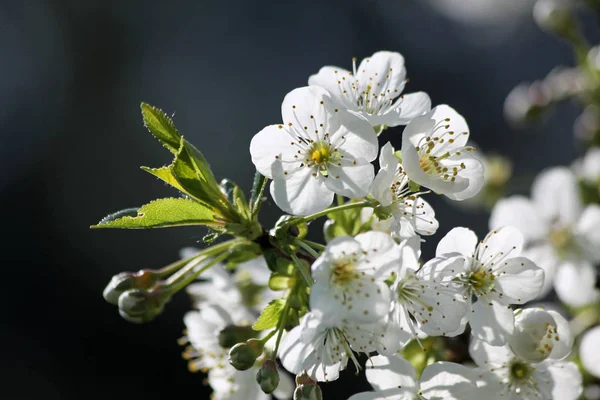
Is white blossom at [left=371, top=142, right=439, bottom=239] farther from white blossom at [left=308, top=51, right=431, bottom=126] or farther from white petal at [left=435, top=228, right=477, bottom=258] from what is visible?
white blossom at [left=308, top=51, right=431, bottom=126]

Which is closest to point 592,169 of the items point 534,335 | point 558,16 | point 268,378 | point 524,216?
point 524,216

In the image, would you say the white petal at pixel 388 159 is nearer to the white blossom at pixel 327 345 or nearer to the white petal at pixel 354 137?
the white petal at pixel 354 137

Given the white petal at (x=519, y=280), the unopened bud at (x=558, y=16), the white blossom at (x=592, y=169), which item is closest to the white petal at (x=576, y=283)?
the white blossom at (x=592, y=169)

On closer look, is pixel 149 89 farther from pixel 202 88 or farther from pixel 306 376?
pixel 306 376

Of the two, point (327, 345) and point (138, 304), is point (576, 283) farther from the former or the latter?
point (138, 304)

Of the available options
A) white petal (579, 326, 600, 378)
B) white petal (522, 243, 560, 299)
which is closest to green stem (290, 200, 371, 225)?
white petal (579, 326, 600, 378)

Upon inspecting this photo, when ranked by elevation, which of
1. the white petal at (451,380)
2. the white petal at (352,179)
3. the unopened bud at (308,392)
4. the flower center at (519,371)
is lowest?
the flower center at (519,371)

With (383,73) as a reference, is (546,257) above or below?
below
